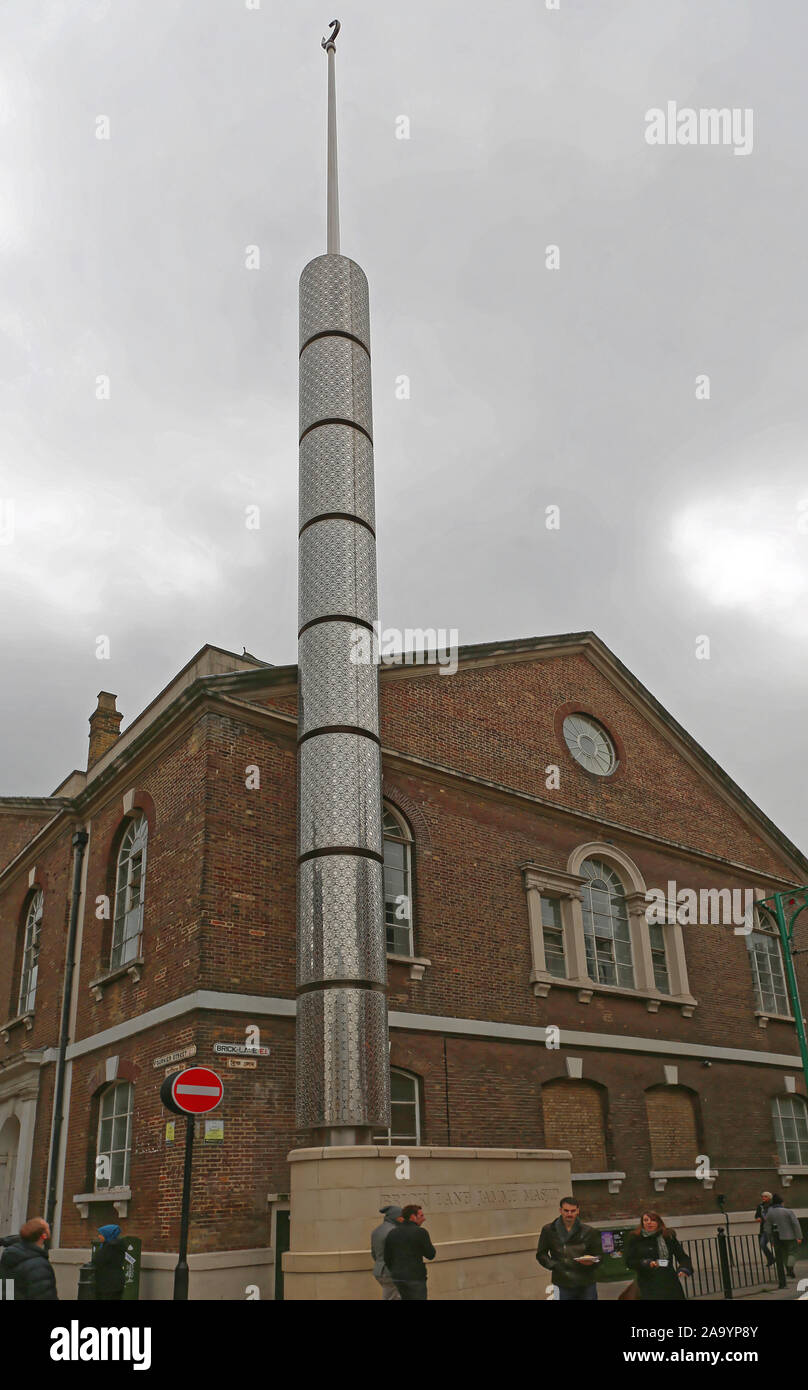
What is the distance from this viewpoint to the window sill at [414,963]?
1710 centimetres

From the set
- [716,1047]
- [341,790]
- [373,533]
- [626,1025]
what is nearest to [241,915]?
[341,790]

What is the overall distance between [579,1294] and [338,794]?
24.1ft

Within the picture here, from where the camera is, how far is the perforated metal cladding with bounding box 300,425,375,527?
17.6m

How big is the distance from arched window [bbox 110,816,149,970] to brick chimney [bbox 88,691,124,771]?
6.80 metres

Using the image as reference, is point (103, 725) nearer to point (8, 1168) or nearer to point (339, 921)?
point (8, 1168)

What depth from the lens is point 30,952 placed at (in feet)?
75.7

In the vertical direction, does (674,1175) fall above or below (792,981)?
below

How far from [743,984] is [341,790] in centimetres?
1261

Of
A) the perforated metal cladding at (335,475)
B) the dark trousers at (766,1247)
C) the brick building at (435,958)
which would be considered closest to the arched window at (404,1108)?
the brick building at (435,958)

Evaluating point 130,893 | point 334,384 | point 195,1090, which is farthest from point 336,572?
point 195,1090

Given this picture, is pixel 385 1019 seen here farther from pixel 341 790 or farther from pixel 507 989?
pixel 507 989

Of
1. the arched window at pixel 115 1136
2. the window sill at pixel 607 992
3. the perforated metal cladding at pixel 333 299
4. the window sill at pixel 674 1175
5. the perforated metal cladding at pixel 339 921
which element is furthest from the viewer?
the window sill at pixel 674 1175

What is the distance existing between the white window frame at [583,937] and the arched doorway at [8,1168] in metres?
10.6

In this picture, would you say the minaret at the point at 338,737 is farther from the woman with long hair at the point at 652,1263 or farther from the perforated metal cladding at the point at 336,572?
the woman with long hair at the point at 652,1263
